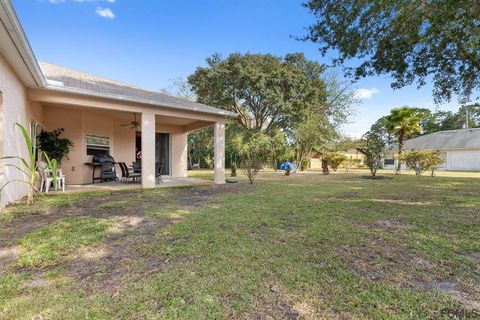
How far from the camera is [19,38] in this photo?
14.1ft

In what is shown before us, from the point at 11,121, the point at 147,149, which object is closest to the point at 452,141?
the point at 147,149

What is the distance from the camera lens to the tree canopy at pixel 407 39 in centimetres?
665

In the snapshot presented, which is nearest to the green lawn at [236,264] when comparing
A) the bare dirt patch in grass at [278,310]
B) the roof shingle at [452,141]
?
the bare dirt patch in grass at [278,310]

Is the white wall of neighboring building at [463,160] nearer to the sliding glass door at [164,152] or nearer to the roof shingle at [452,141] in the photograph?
the roof shingle at [452,141]

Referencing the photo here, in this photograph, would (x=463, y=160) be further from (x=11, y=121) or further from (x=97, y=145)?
(x=11, y=121)

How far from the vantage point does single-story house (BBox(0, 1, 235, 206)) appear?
517 cm

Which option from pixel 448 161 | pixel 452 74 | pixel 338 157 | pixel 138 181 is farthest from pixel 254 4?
pixel 448 161

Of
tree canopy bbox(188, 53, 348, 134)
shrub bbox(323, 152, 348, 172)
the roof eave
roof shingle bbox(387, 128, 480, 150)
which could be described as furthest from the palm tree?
the roof eave

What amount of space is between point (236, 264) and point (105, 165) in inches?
353

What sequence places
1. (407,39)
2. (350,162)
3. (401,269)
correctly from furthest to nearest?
(350,162) < (407,39) < (401,269)

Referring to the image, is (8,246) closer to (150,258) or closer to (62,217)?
(62,217)

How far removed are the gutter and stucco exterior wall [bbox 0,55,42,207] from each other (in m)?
0.39

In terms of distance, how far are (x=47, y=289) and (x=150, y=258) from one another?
96cm

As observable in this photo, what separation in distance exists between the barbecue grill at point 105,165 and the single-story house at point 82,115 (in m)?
0.33
